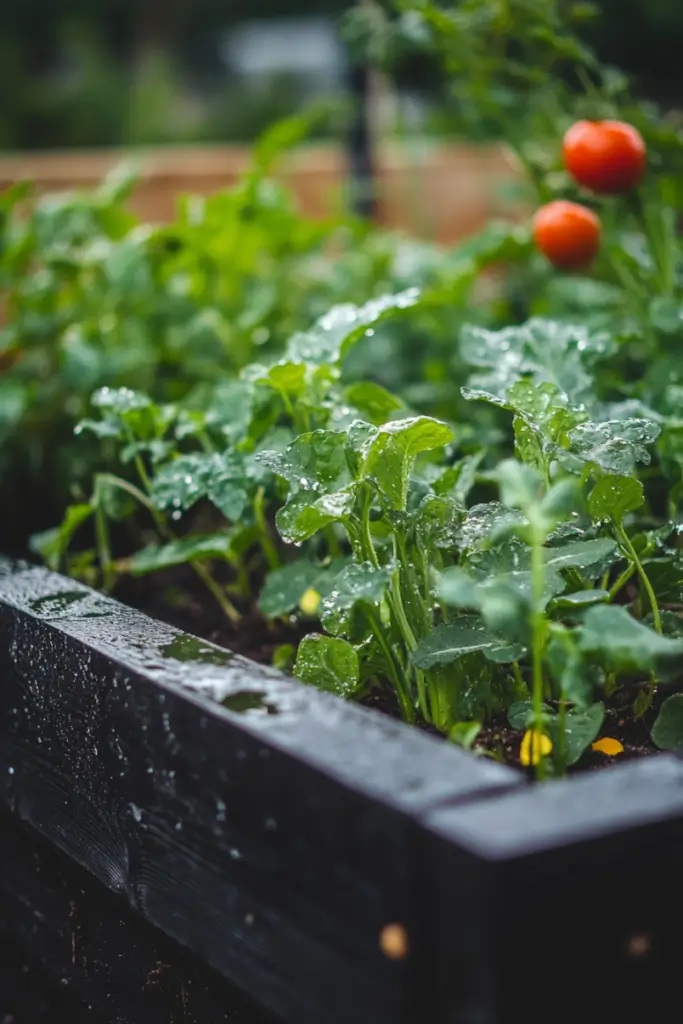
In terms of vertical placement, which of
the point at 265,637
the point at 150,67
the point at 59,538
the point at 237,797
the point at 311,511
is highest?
the point at 311,511

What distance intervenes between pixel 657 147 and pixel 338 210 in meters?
1.14

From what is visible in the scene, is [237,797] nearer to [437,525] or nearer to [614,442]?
[437,525]

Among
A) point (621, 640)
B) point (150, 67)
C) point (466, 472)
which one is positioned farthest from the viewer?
point (150, 67)

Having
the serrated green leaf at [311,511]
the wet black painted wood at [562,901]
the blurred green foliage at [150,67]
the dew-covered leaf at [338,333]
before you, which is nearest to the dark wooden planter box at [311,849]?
the wet black painted wood at [562,901]

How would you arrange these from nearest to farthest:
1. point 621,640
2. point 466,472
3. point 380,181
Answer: point 621,640 < point 466,472 < point 380,181

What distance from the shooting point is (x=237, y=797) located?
733 mm

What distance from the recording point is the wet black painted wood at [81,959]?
93 centimetres

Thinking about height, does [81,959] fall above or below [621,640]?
below

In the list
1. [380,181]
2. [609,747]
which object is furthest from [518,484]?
[380,181]

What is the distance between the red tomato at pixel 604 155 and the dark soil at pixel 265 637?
651 mm

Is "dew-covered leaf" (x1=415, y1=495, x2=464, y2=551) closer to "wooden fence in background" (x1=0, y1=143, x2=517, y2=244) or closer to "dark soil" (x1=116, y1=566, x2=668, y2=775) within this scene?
"dark soil" (x1=116, y1=566, x2=668, y2=775)

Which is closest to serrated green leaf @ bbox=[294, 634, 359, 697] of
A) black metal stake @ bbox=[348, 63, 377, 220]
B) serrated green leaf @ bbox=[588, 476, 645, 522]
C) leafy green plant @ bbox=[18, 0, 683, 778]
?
leafy green plant @ bbox=[18, 0, 683, 778]

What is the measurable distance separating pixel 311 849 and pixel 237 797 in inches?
3.0

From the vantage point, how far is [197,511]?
5.35 ft
